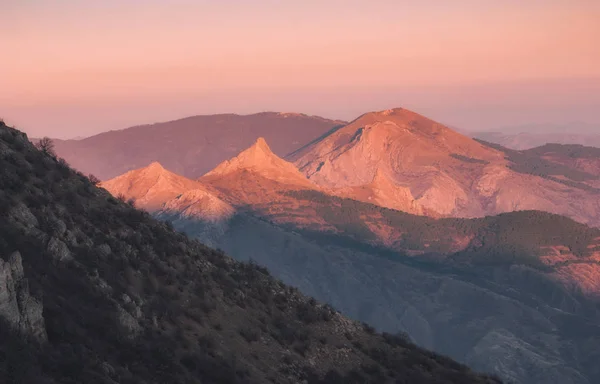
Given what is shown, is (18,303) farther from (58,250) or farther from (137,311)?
(137,311)

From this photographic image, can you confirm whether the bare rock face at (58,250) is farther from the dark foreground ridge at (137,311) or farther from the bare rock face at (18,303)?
the bare rock face at (18,303)

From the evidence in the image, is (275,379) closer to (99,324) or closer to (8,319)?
(99,324)

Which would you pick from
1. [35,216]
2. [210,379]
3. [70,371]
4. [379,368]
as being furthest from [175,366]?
[379,368]

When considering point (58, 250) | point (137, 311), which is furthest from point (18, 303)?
point (137, 311)

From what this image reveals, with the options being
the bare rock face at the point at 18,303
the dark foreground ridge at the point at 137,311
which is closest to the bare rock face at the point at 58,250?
the dark foreground ridge at the point at 137,311

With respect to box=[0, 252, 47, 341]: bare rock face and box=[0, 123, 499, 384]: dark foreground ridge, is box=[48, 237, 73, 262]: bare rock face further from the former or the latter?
box=[0, 252, 47, 341]: bare rock face
